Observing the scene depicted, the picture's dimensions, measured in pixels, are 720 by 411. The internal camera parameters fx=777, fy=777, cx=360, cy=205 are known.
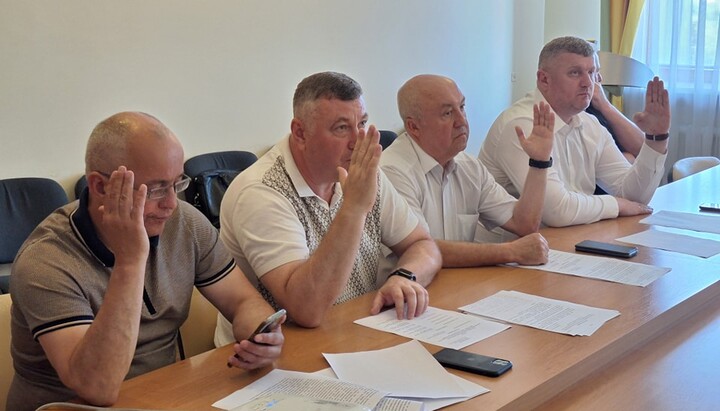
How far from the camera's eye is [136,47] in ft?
13.6

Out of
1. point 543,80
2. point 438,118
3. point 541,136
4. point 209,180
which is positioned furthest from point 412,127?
point 209,180

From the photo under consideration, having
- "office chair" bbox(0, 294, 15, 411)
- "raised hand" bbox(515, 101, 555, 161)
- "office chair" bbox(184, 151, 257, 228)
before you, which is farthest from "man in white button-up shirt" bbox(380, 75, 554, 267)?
"office chair" bbox(184, 151, 257, 228)

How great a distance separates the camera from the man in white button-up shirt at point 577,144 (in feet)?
10.4

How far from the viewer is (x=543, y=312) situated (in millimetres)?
1979

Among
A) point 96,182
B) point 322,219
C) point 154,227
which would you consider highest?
point 96,182

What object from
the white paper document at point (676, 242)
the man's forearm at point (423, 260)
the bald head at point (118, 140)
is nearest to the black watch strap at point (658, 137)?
the white paper document at point (676, 242)

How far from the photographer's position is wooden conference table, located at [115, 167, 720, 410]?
60.9 inches

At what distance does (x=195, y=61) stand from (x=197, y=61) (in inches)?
0.6

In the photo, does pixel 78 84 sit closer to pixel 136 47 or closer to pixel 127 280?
pixel 136 47

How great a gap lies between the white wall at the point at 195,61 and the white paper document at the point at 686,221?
257cm

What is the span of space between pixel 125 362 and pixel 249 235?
0.65 metres

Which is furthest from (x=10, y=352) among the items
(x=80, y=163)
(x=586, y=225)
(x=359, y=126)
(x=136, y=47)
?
(x=136, y=47)

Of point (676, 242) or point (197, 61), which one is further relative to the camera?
point (197, 61)

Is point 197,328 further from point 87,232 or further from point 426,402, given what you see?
point 426,402
